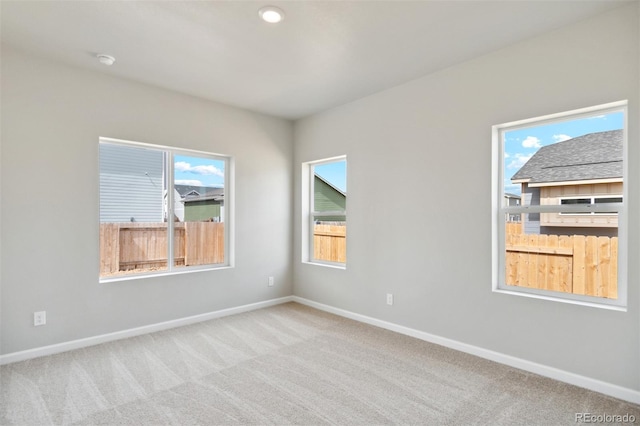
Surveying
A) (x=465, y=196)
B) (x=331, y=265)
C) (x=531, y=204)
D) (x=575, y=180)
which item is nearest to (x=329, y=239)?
(x=331, y=265)

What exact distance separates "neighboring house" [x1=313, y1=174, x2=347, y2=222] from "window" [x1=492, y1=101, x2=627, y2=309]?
1.97 metres

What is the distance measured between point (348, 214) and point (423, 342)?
1684 millimetres

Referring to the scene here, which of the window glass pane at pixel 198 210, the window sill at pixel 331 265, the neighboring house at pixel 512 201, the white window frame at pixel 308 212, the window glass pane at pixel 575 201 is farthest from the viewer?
the white window frame at pixel 308 212

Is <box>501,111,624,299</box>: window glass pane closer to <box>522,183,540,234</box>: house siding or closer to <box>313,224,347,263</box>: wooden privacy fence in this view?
<box>522,183,540,234</box>: house siding

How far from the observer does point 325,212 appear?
15.5ft

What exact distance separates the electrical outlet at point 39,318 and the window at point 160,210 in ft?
1.81

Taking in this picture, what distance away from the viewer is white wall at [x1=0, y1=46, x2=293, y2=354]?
2.90 m

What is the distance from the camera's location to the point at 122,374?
105 inches

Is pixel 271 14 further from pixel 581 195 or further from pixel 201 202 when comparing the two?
pixel 581 195

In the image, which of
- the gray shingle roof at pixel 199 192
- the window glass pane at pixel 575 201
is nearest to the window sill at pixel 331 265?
the gray shingle roof at pixel 199 192

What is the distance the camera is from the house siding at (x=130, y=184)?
3.48 meters

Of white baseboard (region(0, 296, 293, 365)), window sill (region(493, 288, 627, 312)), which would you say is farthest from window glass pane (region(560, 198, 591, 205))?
white baseboard (region(0, 296, 293, 365))

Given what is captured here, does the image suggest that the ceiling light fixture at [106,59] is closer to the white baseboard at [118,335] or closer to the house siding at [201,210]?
the house siding at [201,210]

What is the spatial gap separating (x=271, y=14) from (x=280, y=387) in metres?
2.69
